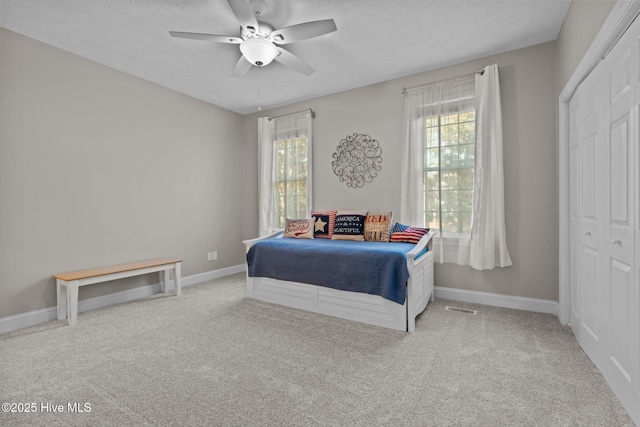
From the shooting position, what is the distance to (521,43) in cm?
289

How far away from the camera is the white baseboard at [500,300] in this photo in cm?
288

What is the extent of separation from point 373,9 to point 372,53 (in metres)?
0.70

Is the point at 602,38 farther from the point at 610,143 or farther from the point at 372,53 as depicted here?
the point at 372,53

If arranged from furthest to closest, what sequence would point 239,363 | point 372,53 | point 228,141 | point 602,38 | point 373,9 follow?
point 228,141 < point 372,53 < point 373,9 < point 239,363 < point 602,38

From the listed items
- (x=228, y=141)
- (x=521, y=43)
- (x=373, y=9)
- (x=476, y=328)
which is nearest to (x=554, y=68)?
(x=521, y=43)

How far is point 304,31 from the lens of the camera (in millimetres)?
2230

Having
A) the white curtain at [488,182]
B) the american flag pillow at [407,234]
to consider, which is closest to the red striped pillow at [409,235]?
the american flag pillow at [407,234]

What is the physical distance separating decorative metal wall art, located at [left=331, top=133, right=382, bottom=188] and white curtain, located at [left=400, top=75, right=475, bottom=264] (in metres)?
0.44

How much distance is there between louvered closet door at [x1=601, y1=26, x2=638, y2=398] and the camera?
144 centimetres

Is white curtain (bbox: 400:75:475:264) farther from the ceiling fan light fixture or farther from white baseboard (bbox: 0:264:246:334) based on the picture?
white baseboard (bbox: 0:264:246:334)

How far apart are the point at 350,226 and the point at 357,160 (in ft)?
3.12

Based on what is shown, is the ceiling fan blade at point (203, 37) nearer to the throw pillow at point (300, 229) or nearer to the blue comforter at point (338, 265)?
the blue comforter at point (338, 265)

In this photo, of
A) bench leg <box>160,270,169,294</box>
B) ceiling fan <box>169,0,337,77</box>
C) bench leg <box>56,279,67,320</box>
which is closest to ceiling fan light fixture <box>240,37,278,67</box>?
ceiling fan <box>169,0,337,77</box>

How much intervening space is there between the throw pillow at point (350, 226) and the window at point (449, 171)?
2.46 ft
